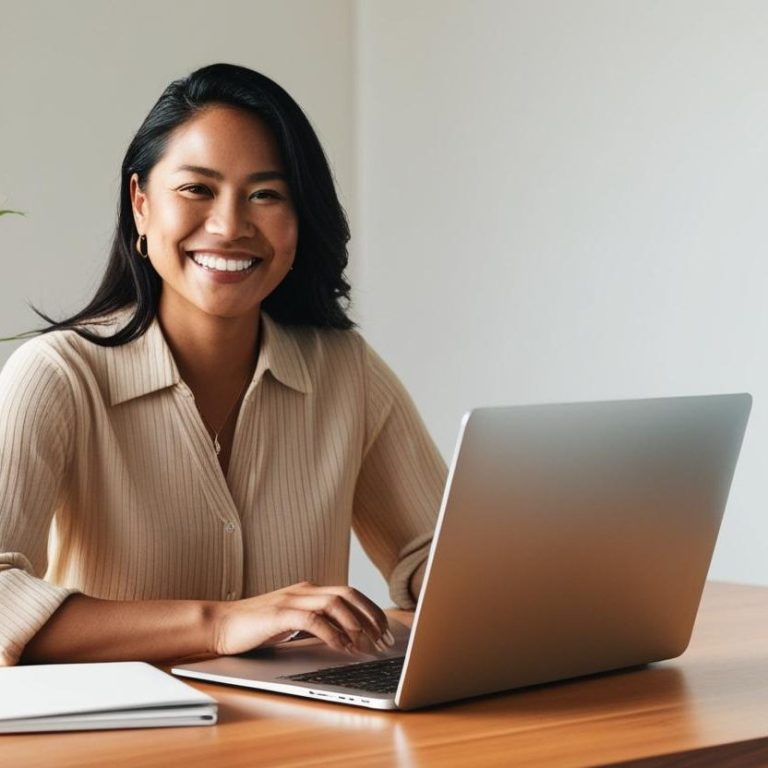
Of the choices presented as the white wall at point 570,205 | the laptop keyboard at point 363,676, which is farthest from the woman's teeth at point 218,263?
the white wall at point 570,205

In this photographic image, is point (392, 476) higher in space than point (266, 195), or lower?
lower

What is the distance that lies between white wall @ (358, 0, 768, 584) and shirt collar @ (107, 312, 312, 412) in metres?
1.32

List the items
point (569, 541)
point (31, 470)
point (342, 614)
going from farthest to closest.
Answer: point (31, 470)
point (342, 614)
point (569, 541)

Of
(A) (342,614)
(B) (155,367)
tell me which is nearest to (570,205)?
(B) (155,367)

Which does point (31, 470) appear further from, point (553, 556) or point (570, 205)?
point (570, 205)

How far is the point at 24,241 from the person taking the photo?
10.2 ft

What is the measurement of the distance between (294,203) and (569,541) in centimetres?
77

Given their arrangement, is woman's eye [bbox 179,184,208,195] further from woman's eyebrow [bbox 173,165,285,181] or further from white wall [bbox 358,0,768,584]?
white wall [bbox 358,0,768,584]

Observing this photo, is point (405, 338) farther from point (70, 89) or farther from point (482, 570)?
point (482, 570)

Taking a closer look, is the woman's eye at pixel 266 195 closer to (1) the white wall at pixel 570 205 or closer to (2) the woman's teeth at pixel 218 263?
(2) the woman's teeth at pixel 218 263

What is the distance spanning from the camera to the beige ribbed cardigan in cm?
153

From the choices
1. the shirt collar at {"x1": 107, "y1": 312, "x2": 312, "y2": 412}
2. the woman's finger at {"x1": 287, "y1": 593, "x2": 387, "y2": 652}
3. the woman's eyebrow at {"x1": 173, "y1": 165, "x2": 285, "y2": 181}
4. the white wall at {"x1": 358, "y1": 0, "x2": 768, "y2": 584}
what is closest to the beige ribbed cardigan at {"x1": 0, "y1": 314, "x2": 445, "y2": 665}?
the shirt collar at {"x1": 107, "y1": 312, "x2": 312, "y2": 412}

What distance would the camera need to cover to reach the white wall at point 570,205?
2805mm

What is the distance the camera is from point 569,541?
3.72 feet
